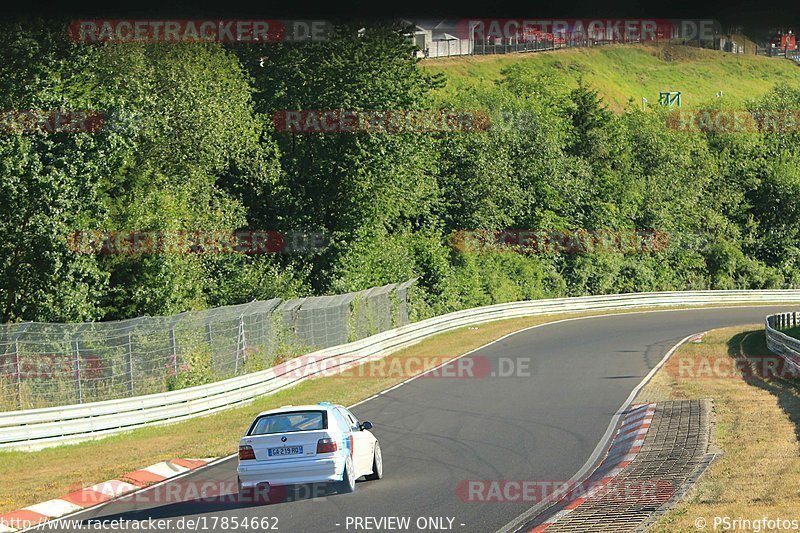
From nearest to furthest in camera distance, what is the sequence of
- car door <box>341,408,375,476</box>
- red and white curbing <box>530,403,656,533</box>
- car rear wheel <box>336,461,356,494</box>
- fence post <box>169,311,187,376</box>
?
red and white curbing <box>530,403,656,533</box> < car rear wheel <box>336,461,356,494</box> < car door <box>341,408,375,476</box> < fence post <box>169,311,187,376</box>

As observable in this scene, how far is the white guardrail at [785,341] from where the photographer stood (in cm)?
3028

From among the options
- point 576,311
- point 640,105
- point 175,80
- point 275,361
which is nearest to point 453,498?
point 275,361

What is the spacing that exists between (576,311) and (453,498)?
50.2m

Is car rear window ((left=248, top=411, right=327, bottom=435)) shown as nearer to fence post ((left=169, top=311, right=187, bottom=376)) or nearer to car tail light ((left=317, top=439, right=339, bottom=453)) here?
car tail light ((left=317, top=439, right=339, bottom=453))

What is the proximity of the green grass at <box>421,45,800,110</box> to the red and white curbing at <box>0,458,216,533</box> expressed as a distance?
350 feet

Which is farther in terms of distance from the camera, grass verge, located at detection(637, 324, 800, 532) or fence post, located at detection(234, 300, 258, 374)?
fence post, located at detection(234, 300, 258, 374)

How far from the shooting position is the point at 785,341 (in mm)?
33750

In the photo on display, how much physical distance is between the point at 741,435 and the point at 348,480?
23.0ft

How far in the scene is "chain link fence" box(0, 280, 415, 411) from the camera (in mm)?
22906

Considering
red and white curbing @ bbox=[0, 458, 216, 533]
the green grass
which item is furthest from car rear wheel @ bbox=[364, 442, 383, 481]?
the green grass

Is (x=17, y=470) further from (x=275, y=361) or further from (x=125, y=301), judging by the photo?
(x=125, y=301)

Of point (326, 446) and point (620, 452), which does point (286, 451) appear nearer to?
point (326, 446)

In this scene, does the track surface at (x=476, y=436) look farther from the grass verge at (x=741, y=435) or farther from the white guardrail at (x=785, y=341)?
the white guardrail at (x=785, y=341)

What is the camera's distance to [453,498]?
14.1 metres
